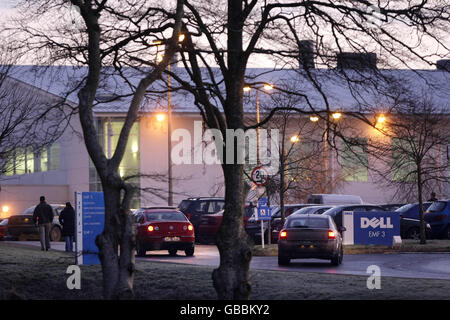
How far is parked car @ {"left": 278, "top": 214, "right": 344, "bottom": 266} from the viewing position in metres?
24.0

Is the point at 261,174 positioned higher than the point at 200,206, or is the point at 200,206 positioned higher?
the point at 261,174

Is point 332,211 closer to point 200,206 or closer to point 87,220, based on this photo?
point 200,206

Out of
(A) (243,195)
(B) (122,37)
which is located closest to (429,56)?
(A) (243,195)

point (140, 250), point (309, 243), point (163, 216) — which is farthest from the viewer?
point (163, 216)

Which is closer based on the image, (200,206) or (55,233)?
(200,206)

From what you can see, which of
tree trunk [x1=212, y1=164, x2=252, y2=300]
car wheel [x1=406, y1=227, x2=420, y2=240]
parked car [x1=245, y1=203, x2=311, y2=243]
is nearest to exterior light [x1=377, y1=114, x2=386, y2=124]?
tree trunk [x1=212, y1=164, x2=252, y2=300]

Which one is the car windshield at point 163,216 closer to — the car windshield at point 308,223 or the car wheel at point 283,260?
the car windshield at point 308,223

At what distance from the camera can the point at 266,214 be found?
30.7 m

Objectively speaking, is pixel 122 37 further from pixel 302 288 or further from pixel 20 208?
pixel 20 208

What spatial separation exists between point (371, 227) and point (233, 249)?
1868 cm

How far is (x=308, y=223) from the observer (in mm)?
24781

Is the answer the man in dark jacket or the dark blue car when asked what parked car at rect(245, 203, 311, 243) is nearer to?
Answer: the dark blue car

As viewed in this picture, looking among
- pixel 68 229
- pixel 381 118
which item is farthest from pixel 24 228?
pixel 381 118

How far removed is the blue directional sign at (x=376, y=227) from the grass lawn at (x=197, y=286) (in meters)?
13.1
